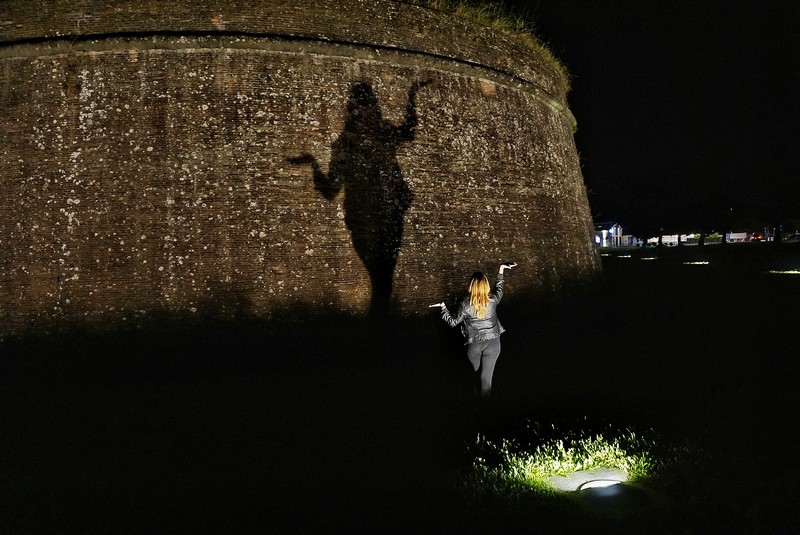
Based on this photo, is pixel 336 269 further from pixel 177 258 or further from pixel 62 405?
pixel 62 405

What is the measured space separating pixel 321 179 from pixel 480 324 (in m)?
3.81

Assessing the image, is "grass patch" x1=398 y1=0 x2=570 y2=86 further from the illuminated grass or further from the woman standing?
the illuminated grass

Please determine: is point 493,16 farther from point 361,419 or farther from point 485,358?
point 361,419

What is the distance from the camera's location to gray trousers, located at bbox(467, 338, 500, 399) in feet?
17.5

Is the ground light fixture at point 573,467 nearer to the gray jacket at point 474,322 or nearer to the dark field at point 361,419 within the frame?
the dark field at point 361,419

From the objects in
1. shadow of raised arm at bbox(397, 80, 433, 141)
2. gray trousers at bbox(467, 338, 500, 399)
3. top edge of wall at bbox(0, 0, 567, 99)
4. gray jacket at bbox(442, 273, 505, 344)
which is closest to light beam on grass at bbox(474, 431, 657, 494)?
gray trousers at bbox(467, 338, 500, 399)

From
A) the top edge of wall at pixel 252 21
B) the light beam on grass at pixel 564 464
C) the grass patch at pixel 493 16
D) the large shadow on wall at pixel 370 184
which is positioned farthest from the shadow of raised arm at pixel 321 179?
the light beam on grass at pixel 564 464

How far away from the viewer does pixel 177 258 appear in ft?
24.6

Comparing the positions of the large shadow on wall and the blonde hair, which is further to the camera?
the large shadow on wall

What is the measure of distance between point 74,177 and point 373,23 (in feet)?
16.0

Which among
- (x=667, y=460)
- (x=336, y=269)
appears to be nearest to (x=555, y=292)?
(x=336, y=269)

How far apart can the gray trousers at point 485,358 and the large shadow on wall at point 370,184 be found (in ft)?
9.64

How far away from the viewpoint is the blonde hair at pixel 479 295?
526 cm

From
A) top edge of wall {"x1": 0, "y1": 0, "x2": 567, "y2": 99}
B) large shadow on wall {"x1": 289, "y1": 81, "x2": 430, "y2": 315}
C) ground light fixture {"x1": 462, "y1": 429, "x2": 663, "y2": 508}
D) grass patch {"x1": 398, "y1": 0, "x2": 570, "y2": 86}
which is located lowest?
ground light fixture {"x1": 462, "y1": 429, "x2": 663, "y2": 508}
